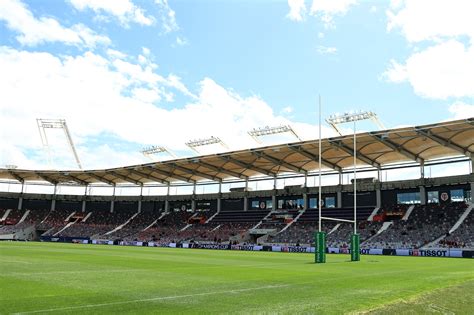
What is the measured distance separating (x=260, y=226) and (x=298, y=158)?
1442 centimetres

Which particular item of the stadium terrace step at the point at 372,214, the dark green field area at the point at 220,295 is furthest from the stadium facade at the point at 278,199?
the dark green field area at the point at 220,295

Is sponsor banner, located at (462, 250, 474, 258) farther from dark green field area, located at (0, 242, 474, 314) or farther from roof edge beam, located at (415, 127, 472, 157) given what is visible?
dark green field area, located at (0, 242, 474, 314)

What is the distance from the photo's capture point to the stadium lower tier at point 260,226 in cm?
5066

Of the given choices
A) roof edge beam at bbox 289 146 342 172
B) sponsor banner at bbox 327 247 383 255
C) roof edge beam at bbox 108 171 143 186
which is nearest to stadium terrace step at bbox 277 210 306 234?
roof edge beam at bbox 289 146 342 172

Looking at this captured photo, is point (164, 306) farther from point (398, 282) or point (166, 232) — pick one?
point (166, 232)

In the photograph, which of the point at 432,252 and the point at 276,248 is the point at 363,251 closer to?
the point at 432,252

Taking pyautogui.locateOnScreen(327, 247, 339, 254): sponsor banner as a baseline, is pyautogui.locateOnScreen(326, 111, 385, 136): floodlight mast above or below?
above

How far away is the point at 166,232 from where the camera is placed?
247ft

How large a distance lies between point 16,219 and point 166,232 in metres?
32.2

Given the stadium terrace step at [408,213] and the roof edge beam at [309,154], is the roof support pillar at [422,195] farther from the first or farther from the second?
the roof edge beam at [309,154]

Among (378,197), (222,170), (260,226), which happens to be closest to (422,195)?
(378,197)

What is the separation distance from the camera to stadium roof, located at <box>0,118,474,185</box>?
46531 millimetres

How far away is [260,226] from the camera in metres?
68.9

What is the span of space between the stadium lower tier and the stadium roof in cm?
664
